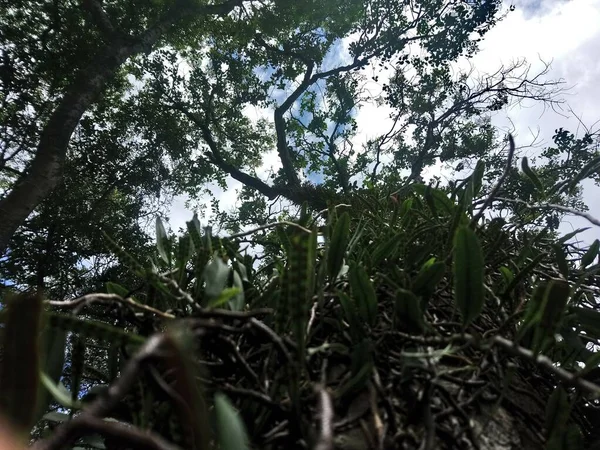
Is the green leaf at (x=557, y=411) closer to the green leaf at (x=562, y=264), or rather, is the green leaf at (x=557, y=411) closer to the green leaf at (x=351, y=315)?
the green leaf at (x=351, y=315)

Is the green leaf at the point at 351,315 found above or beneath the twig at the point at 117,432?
above

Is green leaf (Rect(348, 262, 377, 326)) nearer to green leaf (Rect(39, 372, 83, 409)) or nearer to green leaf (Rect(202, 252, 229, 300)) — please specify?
green leaf (Rect(202, 252, 229, 300))

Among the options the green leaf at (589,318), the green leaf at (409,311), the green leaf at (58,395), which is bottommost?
the green leaf at (58,395)

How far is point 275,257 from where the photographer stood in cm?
108

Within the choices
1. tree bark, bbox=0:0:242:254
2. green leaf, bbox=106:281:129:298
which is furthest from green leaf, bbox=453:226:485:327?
tree bark, bbox=0:0:242:254

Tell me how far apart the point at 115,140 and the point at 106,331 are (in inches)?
272

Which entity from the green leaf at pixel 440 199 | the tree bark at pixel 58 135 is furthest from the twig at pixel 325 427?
the tree bark at pixel 58 135

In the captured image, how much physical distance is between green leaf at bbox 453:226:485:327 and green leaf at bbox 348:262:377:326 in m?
0.11

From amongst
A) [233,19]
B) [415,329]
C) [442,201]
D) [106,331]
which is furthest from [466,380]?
[233,19]

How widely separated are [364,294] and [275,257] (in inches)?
22.5

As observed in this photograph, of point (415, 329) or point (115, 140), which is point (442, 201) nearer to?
point (415, 329)

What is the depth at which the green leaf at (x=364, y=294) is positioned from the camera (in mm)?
532

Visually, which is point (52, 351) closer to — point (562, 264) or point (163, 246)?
point (163, 246)

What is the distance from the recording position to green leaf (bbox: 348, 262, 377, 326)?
53 centimetres
